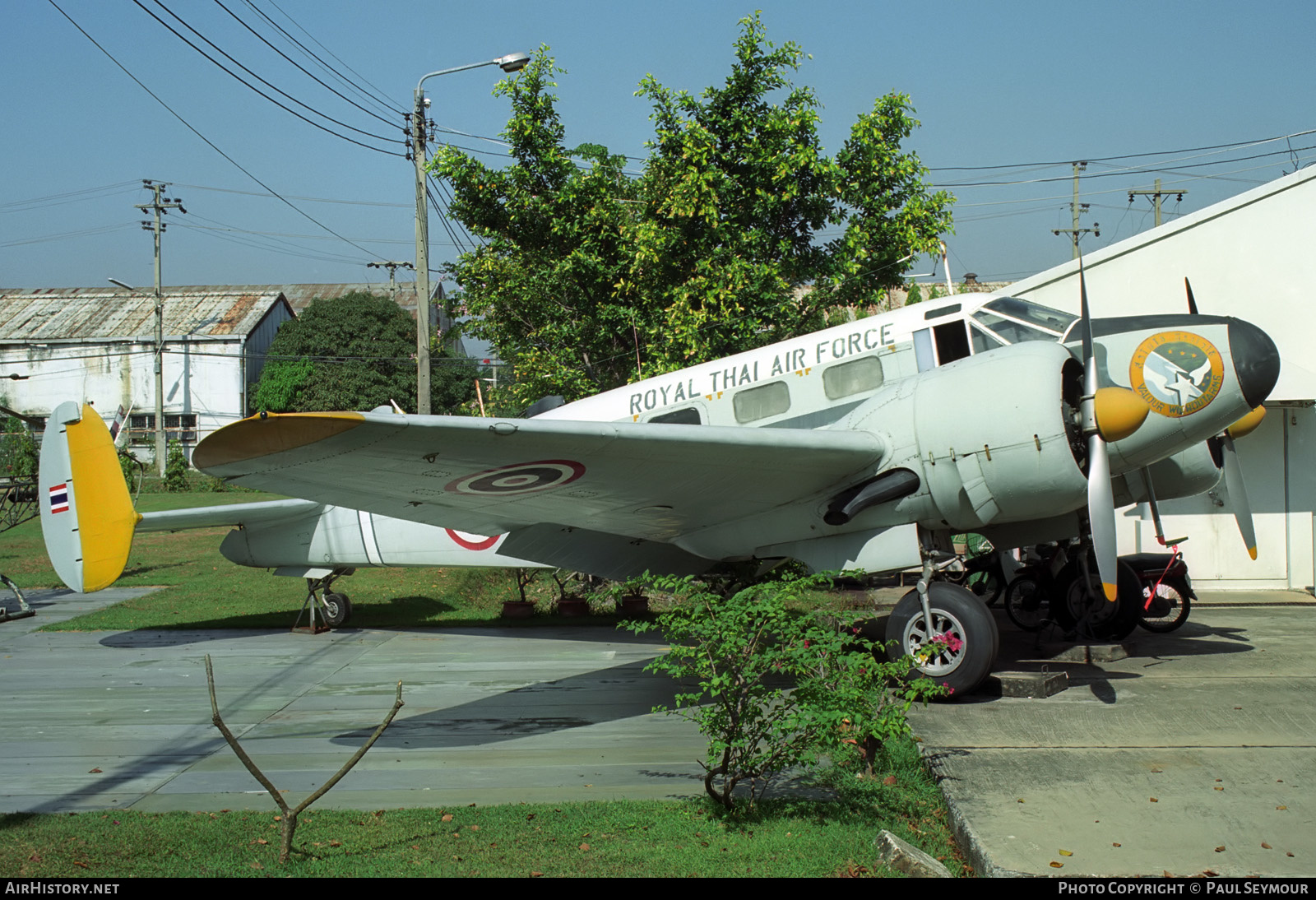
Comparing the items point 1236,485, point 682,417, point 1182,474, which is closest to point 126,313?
point 682,417

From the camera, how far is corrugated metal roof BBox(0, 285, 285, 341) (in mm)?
53406

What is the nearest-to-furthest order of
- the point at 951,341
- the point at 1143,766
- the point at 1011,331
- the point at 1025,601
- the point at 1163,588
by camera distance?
the point at 1143,766 → the point at 1011,331 → the point at 951,341 → the point at 1163,588 → the point at 1025,601

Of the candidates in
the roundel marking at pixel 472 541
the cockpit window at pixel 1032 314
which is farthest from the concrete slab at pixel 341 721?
the cockpit window at pixel 1032 314

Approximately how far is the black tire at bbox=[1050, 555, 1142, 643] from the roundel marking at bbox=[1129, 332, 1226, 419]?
323 centimetres

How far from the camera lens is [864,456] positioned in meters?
8.53

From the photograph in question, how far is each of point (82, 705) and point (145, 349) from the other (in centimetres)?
4850

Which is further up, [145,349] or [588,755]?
[145,349]

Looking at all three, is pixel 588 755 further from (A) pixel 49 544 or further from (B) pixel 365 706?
(A) pixel 49 544

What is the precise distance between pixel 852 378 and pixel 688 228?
20.7ft

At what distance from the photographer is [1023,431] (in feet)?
26.1

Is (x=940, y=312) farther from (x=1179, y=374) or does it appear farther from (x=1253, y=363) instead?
(x=1253, y=363)

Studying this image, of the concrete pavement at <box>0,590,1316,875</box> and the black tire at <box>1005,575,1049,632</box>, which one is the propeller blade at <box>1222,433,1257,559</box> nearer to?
the concrete pavement at <box>0,590,1316,875</box>

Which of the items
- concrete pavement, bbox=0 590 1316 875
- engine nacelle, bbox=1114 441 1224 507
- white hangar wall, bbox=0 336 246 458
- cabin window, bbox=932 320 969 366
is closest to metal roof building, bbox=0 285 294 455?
white hangar wall, bbox=0 336 246 458

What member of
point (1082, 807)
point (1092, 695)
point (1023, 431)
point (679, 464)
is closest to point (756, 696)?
point (1082, 807)
